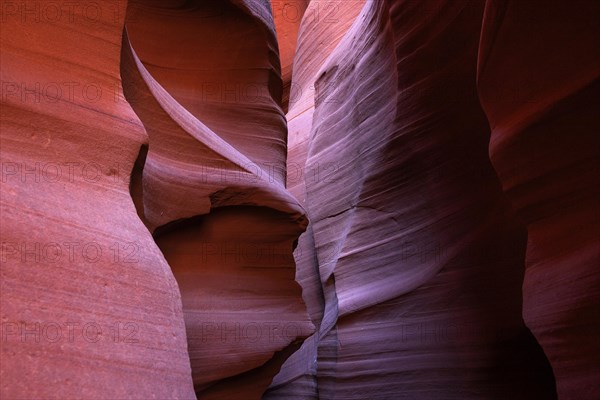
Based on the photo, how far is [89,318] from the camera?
2119 millimetres

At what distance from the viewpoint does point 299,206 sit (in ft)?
16.1

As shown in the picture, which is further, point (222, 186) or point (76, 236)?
point (222, 186)

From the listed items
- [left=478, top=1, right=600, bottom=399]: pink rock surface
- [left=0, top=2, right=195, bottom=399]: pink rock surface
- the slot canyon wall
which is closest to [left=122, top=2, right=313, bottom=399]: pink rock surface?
the slot canyon wall

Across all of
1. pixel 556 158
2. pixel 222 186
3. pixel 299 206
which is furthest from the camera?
pixel 299 206

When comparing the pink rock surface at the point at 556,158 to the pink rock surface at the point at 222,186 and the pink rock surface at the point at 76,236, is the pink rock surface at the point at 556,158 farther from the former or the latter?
the pink rock surface at the point at 222,186

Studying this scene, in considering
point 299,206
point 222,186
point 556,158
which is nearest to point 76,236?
point 222,186

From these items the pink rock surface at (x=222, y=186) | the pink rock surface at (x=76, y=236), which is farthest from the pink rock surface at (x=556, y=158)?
the pink rock surface at (x=222, y=186)

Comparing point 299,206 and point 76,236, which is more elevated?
point 76,236

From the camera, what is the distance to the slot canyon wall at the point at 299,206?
7.38 ft

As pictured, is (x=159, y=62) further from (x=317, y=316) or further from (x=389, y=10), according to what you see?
(x=317, y=316)

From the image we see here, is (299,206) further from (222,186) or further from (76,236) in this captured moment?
(76,236)

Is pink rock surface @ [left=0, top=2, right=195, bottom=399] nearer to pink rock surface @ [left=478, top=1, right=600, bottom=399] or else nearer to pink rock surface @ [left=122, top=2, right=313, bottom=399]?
pink rock surface @ [left=122, top=2, right=313, bottom=399]

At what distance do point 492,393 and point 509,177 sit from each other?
8.00ft

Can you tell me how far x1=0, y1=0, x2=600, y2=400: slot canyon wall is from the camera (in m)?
2.25
